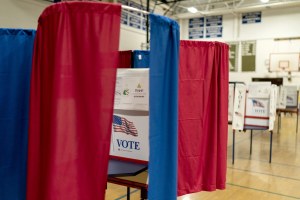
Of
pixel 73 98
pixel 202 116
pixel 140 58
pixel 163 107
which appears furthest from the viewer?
pixel 140 58

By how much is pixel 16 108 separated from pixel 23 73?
0.67 feet

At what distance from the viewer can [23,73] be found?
5.22 ft

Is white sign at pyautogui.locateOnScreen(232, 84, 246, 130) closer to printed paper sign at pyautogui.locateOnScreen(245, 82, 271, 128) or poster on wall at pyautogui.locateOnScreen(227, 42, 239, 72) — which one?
printed paper sign at pyautogui.locateOnScreen(245, 82, 271, 128)

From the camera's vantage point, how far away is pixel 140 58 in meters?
2.13

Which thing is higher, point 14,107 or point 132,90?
point 132,90

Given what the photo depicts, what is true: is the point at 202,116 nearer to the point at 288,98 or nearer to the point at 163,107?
the point at 163,107

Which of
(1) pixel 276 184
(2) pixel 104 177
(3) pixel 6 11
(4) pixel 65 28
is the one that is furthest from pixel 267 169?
Result: (3) pixel 6 11

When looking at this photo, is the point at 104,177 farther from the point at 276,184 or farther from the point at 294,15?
the point at 294,15

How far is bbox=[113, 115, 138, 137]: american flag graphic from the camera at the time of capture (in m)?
1.66

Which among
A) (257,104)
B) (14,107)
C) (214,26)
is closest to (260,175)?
(257,104)

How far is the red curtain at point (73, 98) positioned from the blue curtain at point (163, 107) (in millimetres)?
187

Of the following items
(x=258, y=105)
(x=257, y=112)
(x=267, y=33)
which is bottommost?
(x=257, y=112)

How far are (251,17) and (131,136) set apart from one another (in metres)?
11.2

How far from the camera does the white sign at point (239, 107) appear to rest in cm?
427
